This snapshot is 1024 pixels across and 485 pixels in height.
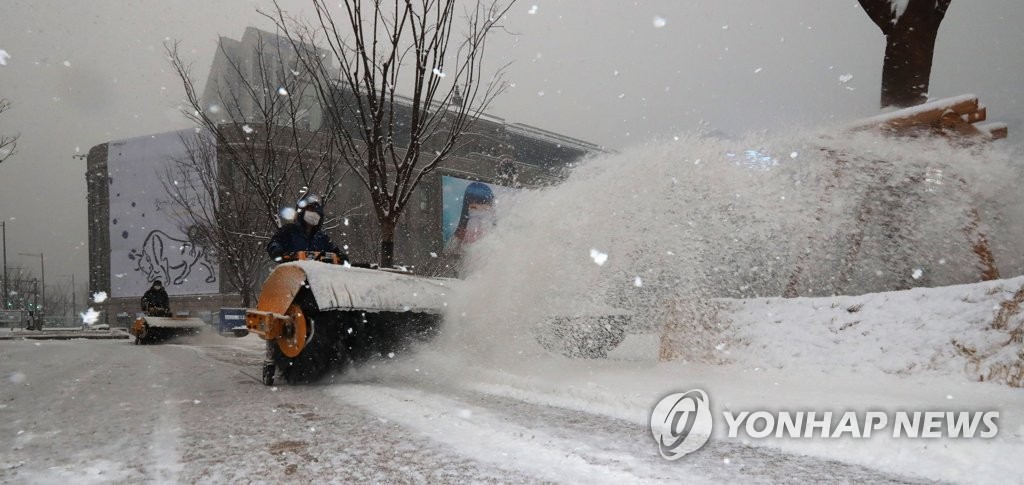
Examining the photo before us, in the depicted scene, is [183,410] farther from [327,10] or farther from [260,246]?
[260,246]

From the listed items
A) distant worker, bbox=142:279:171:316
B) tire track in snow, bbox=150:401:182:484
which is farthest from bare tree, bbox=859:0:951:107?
distant worker, bbox=142:279:171:316

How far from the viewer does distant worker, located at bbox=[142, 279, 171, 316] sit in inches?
619

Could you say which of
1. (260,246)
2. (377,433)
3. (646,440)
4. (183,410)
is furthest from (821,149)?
(260,246)

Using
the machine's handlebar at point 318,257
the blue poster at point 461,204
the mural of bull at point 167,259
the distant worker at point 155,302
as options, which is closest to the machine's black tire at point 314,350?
the machine's handlebar at point 318,257

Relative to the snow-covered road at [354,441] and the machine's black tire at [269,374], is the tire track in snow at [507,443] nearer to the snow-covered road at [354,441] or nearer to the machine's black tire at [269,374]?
the snow-covered road at [354,441]

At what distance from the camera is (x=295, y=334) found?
15.6 ft

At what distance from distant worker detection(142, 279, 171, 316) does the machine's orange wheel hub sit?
13.3 m

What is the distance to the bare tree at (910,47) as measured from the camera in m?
6.66

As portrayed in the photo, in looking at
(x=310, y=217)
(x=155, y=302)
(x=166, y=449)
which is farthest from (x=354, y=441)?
(x=155, y=302)

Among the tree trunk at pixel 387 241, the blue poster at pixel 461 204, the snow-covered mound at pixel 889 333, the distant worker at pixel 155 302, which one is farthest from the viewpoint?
the blue poster at pixel 461 204

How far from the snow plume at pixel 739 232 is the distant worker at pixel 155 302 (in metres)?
13.6

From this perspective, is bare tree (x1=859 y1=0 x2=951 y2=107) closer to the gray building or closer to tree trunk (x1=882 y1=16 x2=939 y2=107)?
tree trunk (x1=882 y1=16 x2=939 y2=107)

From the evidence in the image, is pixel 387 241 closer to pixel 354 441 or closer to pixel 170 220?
pixel 354 441

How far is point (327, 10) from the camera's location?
8.29 meters
